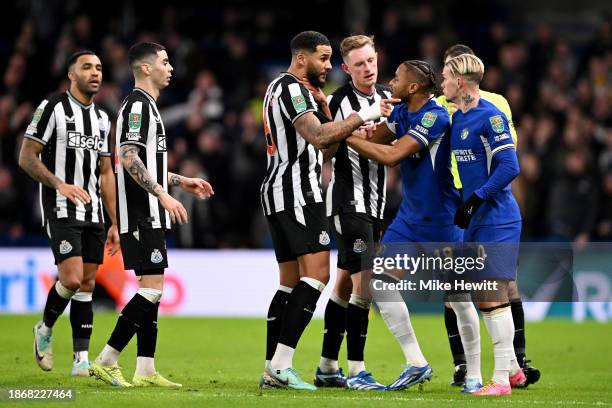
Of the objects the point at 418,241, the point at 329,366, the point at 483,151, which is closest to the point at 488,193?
the point at 483,151

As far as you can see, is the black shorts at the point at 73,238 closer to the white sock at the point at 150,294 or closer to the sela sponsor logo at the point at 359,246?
the white sock at the point at 150,294

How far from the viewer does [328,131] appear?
774cm

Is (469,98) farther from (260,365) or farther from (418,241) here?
(260,365)

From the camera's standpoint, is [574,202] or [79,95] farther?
[574,202]

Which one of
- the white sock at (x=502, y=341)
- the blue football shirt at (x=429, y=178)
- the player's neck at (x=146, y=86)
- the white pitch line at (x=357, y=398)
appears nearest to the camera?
the white pitch line at (x=357, y=398)

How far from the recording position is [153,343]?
8320 millimetres

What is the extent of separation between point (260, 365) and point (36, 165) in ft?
9.09

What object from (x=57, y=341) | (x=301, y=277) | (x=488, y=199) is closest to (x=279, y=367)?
Answer: (x=301, y=277)

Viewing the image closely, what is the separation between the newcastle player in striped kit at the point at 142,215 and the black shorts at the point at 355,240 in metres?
1.06

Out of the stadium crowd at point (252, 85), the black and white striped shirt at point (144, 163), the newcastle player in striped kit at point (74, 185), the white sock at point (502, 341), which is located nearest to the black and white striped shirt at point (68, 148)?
the newcastle player in striped kit at point (74, 185)

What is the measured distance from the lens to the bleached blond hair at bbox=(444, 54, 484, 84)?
7969 millimetres

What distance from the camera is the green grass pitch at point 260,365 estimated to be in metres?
7.50

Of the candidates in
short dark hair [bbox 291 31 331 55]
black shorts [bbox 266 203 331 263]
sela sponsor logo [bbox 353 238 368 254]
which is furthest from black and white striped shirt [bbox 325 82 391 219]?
short dark hair [bbox 291 31 331 55]

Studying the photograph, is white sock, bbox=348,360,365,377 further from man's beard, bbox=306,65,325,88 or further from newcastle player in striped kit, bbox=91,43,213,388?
man's beard, bbox=306,65,325,88
